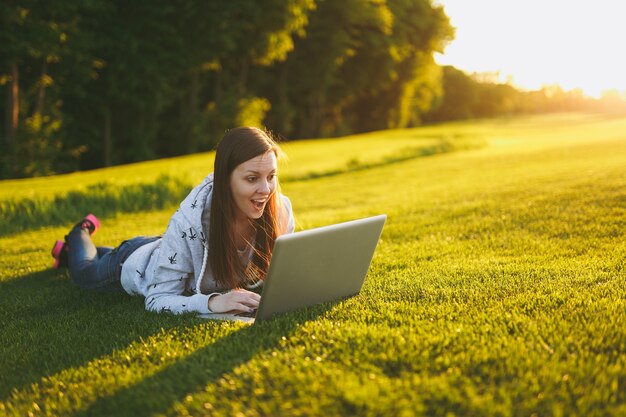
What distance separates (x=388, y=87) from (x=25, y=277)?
43.7m

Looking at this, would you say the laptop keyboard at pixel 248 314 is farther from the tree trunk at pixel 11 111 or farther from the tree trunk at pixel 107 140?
the tree trunk at pixel 107 140

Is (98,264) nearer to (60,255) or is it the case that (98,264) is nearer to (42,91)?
(60,255)

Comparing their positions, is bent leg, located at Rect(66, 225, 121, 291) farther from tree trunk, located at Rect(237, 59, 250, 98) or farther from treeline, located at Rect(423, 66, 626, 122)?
treeline, located at Rect(423, 66, 626, 122)

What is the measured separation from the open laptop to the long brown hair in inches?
14.9

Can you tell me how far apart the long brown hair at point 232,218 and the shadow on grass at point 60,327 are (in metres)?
0.48

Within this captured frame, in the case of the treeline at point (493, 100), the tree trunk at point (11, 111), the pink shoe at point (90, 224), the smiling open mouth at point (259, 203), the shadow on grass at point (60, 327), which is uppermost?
the treeline at point (493, 100)

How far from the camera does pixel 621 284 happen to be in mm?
3715

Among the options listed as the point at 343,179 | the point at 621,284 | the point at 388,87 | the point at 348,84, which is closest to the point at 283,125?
the point at 348,84

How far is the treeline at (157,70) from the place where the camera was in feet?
62.2

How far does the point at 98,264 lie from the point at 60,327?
3.43 feet

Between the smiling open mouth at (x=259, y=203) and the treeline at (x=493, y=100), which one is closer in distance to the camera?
the smiling open mouth at (x=259, y=203)

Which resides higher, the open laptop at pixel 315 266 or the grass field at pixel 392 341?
the open laptop at pixel 315 266

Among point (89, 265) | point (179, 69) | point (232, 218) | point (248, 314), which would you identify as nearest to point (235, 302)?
point (248, 314)

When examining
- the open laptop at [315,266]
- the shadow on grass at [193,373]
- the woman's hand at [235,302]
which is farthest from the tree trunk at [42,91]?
the shadow on grass at [193,373]
